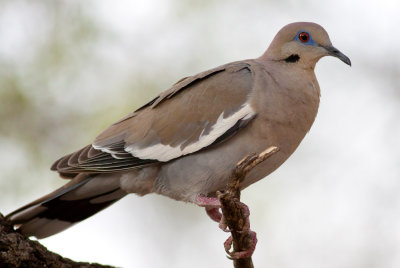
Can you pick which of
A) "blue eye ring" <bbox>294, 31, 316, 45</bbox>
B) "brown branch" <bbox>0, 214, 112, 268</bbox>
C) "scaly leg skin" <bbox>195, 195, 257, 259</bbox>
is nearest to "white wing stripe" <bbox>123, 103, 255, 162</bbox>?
"scaly leg skin" <bbox>195, 195, 257, 259</bbox>

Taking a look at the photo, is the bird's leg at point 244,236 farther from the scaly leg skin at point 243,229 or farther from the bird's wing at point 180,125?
the bird's wing at point 180,125

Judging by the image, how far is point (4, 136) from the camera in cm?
582

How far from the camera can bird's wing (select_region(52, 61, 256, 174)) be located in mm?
4145

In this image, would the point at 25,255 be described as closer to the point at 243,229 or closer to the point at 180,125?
the point at 243,229

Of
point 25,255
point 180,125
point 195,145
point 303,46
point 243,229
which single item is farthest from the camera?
point 303,46

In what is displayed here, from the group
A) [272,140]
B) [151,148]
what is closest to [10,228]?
[151,148]

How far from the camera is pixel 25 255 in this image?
130 inches

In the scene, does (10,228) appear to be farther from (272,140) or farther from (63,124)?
(63,124)

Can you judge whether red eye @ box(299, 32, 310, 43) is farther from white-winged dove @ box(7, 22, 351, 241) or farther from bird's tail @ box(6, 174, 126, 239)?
bird's tail @ box(6, 174, 126, 239)

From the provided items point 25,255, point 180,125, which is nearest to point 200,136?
point 180,125

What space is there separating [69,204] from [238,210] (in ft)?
5.15

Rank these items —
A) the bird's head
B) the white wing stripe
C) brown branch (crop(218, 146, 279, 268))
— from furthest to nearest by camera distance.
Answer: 1. the bird's head
2. the white wing stripe
3. brown branch (crop(218, 146, 279, 268))

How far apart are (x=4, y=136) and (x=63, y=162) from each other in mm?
Result: 1621

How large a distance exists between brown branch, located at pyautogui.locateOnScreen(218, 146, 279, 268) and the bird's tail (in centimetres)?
115
